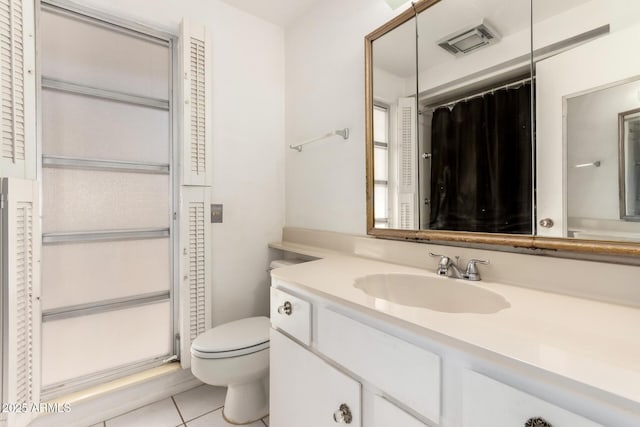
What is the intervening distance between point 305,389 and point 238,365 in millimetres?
523

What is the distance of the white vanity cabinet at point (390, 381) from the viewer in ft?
1.58

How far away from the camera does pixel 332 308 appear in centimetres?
88

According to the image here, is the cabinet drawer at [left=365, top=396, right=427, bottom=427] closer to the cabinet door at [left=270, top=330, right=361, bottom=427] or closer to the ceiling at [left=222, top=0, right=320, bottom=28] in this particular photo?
the cabinet door at [left=270, top=330, right=361, bottom=427]

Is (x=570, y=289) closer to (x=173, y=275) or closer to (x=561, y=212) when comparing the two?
(x=561, y=212)

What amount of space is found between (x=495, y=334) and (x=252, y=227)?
5.33 ft

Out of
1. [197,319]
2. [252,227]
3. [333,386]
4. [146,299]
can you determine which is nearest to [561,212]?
[333,386]

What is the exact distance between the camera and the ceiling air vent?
106 cm

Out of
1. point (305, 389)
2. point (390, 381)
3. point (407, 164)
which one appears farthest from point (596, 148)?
point (305, 389)

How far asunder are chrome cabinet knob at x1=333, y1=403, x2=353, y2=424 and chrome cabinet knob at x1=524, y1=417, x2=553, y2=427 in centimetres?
47

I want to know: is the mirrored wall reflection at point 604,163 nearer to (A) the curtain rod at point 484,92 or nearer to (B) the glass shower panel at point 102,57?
(A) the curtain rod at point 484,92

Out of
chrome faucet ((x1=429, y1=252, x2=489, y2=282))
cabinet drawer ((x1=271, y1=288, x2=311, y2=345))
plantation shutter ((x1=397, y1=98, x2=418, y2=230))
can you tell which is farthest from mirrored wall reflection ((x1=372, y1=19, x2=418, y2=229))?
cabinet drawer ((x1=271, y1=288, x2=311, y2=345))

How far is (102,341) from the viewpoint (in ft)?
5.10

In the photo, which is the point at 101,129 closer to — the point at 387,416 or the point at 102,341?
the point at 102,341

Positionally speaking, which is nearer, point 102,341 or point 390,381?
point 390,381
